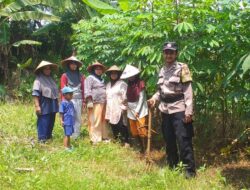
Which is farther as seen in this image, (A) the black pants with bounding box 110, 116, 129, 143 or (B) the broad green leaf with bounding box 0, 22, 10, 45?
(B) the broad green leaf with bounding box 0, 22, 10, 45

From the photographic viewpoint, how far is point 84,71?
8289mm

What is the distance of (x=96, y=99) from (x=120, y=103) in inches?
19.1

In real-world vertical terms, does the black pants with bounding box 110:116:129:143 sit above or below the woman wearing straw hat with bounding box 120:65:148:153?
below

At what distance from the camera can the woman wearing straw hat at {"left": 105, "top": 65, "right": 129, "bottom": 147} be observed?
7051 mm

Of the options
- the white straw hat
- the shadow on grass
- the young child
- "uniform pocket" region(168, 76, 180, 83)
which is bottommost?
the shadow on grass

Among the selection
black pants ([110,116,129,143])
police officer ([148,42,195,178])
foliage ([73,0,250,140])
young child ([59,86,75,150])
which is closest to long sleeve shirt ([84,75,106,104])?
black pants ([110,116,129,143])

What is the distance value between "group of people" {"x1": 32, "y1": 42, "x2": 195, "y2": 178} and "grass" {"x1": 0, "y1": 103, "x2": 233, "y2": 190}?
27cm

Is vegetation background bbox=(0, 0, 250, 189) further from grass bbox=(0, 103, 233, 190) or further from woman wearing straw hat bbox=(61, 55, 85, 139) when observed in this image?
woman wearing straw hat bbox=(61, 55, 85, 139)

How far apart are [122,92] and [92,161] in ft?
5.02

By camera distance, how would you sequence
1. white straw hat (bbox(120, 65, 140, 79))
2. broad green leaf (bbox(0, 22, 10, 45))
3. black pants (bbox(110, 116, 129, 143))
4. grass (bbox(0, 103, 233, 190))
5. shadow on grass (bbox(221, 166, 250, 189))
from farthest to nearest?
broad green leaf (bbox(0, 22, 10, 45)) < black pants (bbox(110, 116, 129, 143)) < white straw hat (bbox(120, 65, 140, 79)) < shadow on grass (bbox(221, 166, 250, 189)) < grass (bbox(0, 103, 233, 190))

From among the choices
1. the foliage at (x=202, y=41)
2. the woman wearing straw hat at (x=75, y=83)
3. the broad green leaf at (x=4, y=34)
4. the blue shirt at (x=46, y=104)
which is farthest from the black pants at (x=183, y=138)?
the broad green leaf at (x=4, y=34)

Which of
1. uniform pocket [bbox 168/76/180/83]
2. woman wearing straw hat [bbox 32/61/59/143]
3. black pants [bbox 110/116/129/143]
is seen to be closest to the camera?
uniform pocket [bbox 168/76/180/83]

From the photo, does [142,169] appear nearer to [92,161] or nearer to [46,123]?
[92,161]

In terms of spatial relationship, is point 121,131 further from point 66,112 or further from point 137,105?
point 66,112
